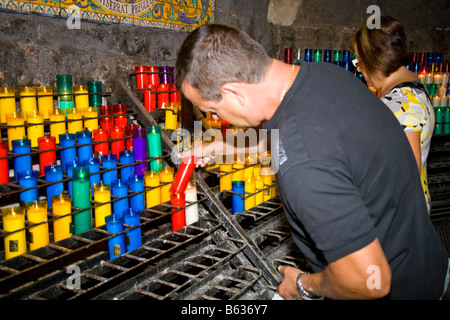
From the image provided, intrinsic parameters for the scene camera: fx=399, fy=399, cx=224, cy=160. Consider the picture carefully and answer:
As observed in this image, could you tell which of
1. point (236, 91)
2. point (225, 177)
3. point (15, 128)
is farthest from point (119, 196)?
point (236, 91)

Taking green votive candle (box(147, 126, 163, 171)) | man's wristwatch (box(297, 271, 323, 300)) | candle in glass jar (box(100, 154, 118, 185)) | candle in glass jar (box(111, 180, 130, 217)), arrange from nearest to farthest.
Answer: man's wristwatch (box(297, 271, 323, 300))
candle in glass jar (box(111, 180, 130, 217))
candle in glass jar (box(100, 154, 118, 185))
green votive candle (box(147, 126, 163, 171))

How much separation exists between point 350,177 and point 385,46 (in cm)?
116

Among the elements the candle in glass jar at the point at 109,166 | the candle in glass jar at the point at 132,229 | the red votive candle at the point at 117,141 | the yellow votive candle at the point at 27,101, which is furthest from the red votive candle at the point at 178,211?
the yellow votive candle at the point at 27,101

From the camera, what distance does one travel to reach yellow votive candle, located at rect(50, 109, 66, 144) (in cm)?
217

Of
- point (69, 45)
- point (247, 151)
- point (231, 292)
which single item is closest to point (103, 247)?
point (231, 292)

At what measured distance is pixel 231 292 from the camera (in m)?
1.94

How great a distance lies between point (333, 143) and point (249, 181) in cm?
176

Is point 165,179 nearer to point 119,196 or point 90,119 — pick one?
point 119,196

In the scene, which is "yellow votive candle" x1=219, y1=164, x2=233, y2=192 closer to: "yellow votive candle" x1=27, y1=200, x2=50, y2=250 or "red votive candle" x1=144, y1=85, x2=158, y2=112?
"red votive candle" x1=144, y1=85, x2=158, y2=112

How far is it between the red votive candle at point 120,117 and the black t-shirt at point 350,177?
5.29ft

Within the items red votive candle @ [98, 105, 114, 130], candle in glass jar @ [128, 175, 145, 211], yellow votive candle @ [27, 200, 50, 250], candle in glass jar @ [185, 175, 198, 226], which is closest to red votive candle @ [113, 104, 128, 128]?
red votive candle @ [98, 105, 114, 130]

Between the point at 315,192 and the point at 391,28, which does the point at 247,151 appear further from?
the point at 315,192

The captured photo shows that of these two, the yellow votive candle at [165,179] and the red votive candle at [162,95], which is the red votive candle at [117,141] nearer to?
the yellow votive candle at [165,179]

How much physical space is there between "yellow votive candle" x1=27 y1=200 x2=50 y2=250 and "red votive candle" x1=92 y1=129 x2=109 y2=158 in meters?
0.56
